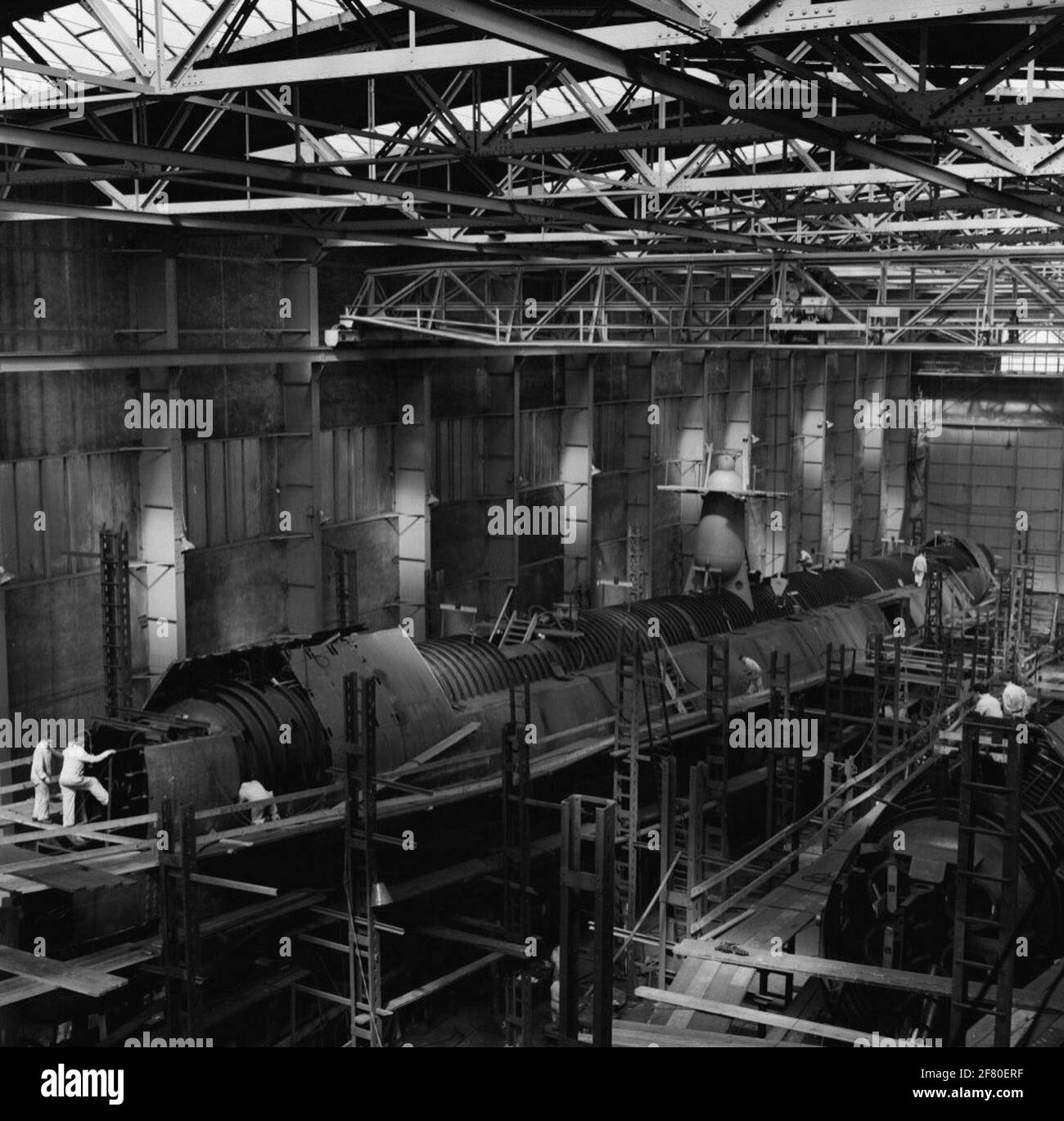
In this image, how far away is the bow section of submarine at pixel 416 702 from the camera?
1853 cm

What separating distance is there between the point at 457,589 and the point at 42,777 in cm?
1596

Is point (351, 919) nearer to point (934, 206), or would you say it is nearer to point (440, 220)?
point (440, 220)

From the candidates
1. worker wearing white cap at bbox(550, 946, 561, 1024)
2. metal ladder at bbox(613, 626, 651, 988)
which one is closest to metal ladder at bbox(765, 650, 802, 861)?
metal ladder at bbox(613, 626, 651, 988)

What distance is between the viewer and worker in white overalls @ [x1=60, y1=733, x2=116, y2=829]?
16922mm

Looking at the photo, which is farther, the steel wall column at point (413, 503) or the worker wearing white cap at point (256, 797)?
the steel wall column at point (413, 503)

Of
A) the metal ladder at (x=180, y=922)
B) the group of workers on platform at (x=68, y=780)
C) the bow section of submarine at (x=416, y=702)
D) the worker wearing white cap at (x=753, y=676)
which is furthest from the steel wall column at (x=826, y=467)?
the metal ladder at (x=180, y=922)

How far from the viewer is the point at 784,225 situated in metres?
32.1

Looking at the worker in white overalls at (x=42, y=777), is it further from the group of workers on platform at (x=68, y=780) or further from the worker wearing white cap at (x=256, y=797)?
the worker wearing white cap at (x=256, y=797)

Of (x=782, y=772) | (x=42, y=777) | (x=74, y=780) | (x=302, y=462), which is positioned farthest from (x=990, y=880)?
(x=302, y=462)

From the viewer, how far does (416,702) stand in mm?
21109

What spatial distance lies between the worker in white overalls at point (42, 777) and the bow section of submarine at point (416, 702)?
959 mm

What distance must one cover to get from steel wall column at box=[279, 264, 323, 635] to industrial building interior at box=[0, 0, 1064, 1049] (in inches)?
3.4

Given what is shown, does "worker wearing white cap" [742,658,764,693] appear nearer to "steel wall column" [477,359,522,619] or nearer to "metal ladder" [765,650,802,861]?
"metal ladder" [765,650,802,861]

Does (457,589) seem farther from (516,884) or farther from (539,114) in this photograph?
(516,884)
